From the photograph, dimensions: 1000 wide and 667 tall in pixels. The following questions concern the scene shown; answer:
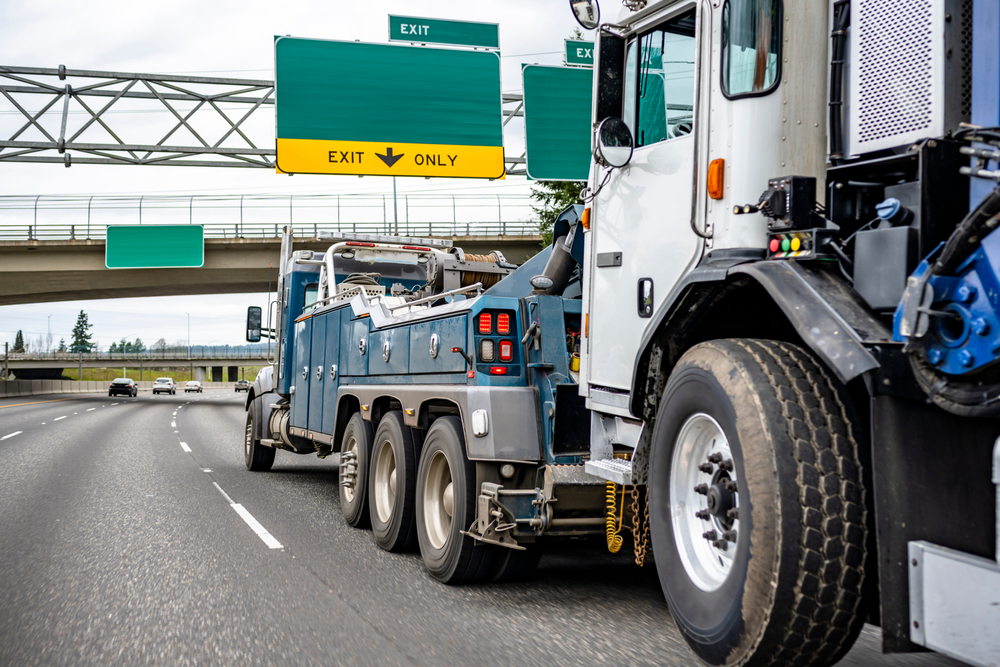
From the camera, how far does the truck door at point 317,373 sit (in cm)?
962

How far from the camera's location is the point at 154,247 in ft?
123

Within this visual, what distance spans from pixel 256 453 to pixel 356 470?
572 cm

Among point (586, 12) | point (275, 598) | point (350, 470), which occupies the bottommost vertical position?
point (275, 598)

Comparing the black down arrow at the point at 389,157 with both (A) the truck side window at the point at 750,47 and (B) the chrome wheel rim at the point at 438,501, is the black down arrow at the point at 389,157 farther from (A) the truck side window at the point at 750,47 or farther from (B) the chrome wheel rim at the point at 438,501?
(A) the truck side window at the point at 750,47

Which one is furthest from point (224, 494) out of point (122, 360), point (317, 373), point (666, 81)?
point (122, 360)

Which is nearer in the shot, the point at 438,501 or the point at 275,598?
the point at 275,598

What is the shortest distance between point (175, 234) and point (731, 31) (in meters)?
37.1

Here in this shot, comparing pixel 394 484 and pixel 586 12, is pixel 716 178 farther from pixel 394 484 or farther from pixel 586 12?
pixel 394 484

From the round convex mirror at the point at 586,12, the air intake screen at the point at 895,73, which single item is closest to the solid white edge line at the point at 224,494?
the round convex mirror at the point at 586,12

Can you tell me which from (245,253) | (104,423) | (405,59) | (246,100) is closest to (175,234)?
(245,253)

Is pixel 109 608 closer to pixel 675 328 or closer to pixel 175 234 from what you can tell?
pixel 675 328

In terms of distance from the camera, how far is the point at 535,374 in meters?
5.71

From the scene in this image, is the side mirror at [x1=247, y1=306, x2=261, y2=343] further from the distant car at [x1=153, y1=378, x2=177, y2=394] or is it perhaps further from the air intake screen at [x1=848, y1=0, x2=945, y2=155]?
the distant car at [x1=153, y1=378, x2=177, y2=394]

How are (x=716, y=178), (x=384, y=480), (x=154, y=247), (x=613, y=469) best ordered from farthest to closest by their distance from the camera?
(x=154, y=247) < (x=384, y=480) < (x=613, y=469) < (x=716, y=178)
